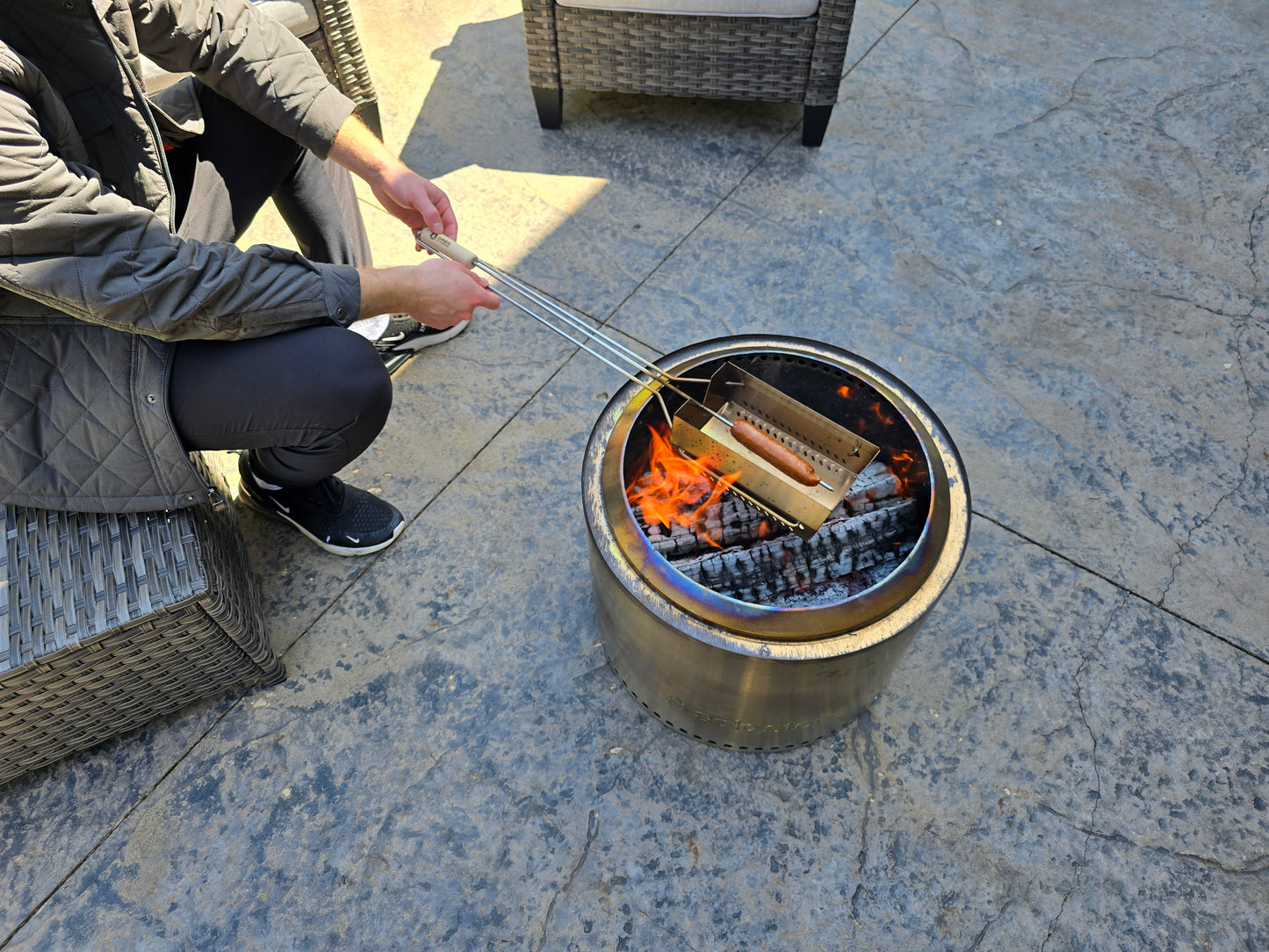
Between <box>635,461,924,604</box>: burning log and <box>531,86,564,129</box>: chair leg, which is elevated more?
<box>531,86,564,129</box>: chair leg

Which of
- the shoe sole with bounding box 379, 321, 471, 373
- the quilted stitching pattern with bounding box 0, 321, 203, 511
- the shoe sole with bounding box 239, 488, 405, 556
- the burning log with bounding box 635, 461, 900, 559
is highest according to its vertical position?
the quilted stitching pattern with bounding box 0, 321, 203, 511

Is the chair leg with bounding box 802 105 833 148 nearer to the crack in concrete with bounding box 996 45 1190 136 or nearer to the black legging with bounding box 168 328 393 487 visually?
the crack in concrete with bounding box 996 45 1190 136

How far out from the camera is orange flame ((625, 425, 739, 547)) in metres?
1.57

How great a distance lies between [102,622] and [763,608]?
118 centimetres

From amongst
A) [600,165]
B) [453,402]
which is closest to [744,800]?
[453,402]

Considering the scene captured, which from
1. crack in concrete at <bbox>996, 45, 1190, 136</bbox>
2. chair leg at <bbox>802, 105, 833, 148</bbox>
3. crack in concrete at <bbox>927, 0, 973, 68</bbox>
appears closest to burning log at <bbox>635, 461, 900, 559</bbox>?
chair leg at <bbox>802, 105, 833, 148</bbox>

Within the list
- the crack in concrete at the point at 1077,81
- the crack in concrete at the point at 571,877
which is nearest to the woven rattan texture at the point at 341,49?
the crack in concrete at the point at 1077,81

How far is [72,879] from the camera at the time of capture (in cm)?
158

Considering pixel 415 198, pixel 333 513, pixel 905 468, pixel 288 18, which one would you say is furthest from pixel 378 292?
pixel 288 18

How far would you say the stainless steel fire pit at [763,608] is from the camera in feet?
4.21

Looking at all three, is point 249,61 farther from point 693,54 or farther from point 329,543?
point 693,54

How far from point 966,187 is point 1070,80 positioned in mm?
871

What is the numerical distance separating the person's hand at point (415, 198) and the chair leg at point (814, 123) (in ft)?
5.32

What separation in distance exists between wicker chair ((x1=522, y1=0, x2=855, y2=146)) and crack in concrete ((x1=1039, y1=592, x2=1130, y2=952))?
1.98 m
